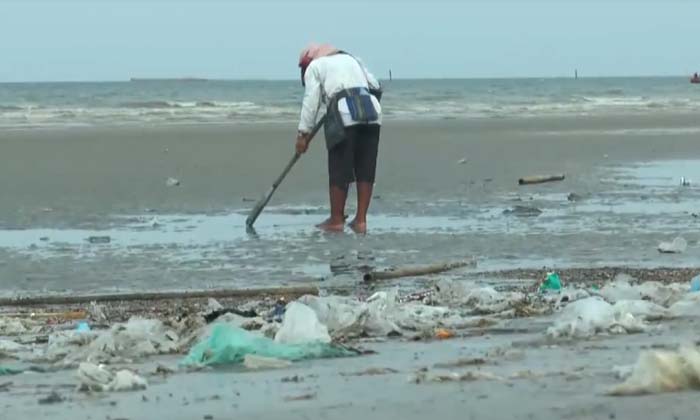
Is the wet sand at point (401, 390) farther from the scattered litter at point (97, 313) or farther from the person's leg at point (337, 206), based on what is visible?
the person's leg at point (337, 206)

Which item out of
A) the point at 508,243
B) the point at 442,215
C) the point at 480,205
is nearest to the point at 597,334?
the point at 508,243

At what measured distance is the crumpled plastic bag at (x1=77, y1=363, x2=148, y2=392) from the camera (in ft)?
16.6

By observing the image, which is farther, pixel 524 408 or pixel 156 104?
pixel 156 104

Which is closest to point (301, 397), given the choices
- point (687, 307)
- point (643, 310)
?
point (643, 310)

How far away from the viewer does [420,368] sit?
5383 mm

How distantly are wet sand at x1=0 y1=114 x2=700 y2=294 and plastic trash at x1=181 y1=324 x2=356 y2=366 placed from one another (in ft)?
10.4

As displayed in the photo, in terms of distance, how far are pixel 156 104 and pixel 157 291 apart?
3778 centimetres

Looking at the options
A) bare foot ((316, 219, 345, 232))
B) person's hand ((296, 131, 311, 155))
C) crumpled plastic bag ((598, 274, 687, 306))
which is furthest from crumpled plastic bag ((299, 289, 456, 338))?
person's hand ((296, 131, 311, 155))

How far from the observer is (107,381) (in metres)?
5.11

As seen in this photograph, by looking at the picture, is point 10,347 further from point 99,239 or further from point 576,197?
point 576,197

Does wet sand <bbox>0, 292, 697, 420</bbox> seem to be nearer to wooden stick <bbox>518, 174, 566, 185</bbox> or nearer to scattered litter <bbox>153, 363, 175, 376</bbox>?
scattered litter <bbox>153, 363, 175, 376</bbox>

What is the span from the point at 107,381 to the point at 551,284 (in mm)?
3503

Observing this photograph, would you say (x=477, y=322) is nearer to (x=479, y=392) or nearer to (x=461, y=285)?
(x=461, y=285)

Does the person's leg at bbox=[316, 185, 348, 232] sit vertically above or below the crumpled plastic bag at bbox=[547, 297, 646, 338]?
below
